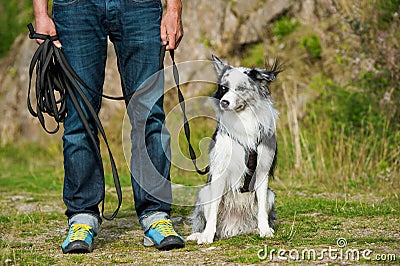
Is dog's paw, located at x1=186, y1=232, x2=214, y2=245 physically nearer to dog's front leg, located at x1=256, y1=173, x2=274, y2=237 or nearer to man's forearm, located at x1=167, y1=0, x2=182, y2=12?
dog's front leg, located at x1=256, y1=173, x2=274, y2=237

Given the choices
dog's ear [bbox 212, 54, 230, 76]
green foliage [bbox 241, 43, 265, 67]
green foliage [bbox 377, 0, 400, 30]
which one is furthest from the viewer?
green foliage [bbox 241, 43, 265, 67]

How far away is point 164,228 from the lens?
392cm

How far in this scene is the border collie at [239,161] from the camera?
421 centimetres

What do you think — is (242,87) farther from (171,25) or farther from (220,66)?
(171,25)

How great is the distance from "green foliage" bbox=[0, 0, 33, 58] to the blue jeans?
34.8ft

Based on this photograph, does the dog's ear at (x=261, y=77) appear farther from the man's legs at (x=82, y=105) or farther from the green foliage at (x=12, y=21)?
the green foliage at (x=12, y=21)

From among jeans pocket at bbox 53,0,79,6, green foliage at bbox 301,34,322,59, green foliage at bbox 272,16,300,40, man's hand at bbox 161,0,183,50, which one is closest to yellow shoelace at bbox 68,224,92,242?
man's hand at bbox 161,0,183,50

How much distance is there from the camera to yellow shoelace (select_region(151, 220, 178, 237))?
3.89m

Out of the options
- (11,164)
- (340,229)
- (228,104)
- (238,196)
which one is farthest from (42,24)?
(11,164)

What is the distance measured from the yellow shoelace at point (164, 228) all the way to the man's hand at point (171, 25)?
3.71 ft

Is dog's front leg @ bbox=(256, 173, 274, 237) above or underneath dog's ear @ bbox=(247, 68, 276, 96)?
underneath

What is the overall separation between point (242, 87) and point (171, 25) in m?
0.68

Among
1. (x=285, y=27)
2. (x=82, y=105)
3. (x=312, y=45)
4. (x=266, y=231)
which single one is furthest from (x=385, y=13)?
(x=82, y=105)

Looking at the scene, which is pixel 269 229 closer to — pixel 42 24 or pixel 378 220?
pixel 378 220
